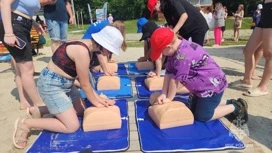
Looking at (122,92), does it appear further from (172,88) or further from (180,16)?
(180,16)

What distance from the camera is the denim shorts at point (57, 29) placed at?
4895mm

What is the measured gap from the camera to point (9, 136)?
299 cm

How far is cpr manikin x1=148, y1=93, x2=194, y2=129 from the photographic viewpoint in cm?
281

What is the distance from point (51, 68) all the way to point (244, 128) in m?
2.16

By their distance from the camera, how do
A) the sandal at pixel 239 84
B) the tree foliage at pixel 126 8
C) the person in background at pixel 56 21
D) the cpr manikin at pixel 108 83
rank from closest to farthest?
the cpr manikin at pixel 108 83, the sandal at pixel 239 84, the person in background at pixel 56 21, the tree foliage at pixel 126 8

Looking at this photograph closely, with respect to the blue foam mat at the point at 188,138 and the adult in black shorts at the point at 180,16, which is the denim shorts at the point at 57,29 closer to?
the adult in black shorts at the point at 180,16

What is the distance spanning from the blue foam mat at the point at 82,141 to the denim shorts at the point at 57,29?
2504mm

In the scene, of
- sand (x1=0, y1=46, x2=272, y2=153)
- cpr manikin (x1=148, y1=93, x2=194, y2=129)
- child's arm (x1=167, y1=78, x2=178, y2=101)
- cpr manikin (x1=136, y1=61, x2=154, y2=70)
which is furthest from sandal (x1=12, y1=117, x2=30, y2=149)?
cpr manikin (x1=136, y1=61, x2=154, y2=70)

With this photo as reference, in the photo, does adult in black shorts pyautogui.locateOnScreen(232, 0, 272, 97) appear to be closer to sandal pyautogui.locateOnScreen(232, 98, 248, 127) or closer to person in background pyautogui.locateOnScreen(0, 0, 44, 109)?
sandal pyautogui.locateOnScreen(232, 98, 248, 127)

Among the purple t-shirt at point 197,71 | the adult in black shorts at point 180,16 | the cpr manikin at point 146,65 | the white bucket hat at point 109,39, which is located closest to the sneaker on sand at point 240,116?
the purple t-shirt at point 197,71

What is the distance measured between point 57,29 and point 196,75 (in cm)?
305

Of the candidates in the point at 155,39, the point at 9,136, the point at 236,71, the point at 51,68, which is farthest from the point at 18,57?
the point at 236,71

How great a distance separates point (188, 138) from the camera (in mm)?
2654

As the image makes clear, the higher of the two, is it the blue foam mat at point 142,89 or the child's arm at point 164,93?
the child's arm at point 164,93
